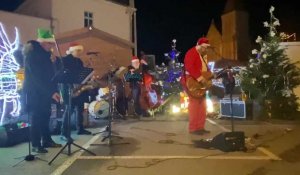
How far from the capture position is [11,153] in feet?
24.2

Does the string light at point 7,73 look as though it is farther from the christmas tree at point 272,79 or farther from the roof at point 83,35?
the christmas tree at point 272,79

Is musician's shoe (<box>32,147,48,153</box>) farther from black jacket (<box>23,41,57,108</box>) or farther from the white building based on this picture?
the white building

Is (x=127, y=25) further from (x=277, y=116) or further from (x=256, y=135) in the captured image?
(x=256, y=135)

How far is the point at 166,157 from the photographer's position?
6754 millimetres

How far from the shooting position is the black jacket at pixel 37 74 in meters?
7.16

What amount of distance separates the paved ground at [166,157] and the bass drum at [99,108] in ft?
7.67

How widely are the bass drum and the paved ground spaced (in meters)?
2.34

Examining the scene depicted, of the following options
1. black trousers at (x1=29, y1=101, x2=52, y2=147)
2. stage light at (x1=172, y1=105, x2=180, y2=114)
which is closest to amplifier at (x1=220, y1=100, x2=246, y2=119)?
stage light at (x1=172, y1=105, x2=180, y2=114)

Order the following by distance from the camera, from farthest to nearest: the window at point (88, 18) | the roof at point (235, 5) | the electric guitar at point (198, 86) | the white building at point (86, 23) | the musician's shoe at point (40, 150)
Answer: the roof at point (235, 5)
the window at point (88, 18)
the white building at point (86, 23)
the electric guitar at point (198, 86)
the musician's shoe at point (40, 150)

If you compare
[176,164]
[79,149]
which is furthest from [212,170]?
[79,149]

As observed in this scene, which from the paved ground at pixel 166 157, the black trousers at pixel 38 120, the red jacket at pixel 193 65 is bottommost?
the paved ground at pixel 166 157

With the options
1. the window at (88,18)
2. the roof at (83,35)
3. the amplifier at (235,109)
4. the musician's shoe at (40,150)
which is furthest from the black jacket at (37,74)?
the window at (88,18)

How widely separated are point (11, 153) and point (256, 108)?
711 cm

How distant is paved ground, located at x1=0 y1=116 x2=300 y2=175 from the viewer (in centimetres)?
597
